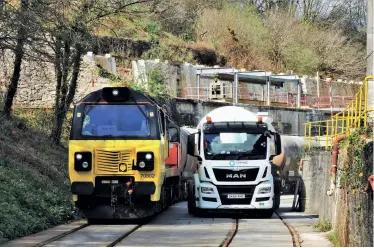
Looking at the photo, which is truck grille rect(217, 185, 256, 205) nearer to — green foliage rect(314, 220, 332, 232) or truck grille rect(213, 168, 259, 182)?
truck grille rect(213, 168, 259, 182)

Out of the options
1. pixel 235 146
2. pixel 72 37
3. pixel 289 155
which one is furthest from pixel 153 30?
pixel 235 146

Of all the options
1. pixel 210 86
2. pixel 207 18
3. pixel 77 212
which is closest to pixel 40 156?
pixel 77 212

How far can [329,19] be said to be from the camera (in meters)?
86.9

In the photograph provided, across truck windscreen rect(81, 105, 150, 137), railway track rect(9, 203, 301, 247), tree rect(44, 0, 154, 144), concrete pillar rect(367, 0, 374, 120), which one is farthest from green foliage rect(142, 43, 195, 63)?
concrete pillar rect(367, 0, 374, 120)

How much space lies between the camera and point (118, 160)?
62.9 feet

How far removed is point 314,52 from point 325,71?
2273 mm

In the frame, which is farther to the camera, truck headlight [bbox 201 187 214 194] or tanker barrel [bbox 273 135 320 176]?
tanker barrel [bbox 273 135 320 176]

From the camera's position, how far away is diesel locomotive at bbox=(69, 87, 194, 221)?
19.1 metres

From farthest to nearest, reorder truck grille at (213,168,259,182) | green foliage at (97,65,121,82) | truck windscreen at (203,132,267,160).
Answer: green foliage at (97,65,121,82), truck windscreen at (203,132,267,160), truck grille at (213,168,259,182)

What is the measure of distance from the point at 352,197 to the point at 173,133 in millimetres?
11558

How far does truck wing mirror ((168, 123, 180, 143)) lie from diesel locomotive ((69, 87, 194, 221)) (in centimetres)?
279

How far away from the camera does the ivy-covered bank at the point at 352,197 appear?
11370 millimetres

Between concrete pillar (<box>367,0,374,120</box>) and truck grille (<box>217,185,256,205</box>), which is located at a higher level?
concrete pillar (<box>367,0,374,120</box>)

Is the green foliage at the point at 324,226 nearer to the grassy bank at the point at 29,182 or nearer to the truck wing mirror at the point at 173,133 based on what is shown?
the truck wing mirror at the point at 173,133
